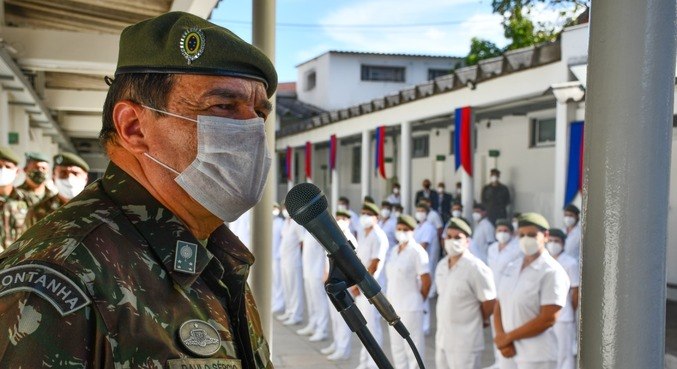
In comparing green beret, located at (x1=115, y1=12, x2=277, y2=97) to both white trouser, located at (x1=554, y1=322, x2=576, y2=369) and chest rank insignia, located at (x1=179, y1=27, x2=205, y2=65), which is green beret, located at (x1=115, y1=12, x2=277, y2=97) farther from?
white trouser, located at (x1=554, y1=322, x2=576, y2=369)

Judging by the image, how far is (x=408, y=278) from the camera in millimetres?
7031

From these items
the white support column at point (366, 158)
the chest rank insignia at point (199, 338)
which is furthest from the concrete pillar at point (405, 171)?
the chest rank insignia at point (199, 338)

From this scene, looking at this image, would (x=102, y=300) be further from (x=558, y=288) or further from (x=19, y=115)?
(x=19, y=115)

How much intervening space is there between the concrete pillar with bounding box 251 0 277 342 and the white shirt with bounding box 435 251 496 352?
3117mm

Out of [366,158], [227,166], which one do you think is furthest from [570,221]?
[366,158]

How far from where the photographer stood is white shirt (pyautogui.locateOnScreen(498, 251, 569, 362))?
512cm

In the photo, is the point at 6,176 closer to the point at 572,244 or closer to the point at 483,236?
the point at 572,244

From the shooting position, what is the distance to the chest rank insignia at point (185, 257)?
47.0 inches

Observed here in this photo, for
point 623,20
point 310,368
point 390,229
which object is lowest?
point 310,368

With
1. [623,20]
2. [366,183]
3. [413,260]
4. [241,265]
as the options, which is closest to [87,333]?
[241,265]

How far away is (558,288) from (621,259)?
158 inches

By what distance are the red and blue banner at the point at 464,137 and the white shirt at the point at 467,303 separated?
6190 millimetres

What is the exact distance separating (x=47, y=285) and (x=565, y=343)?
19.8 feet

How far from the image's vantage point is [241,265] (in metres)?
1.44
